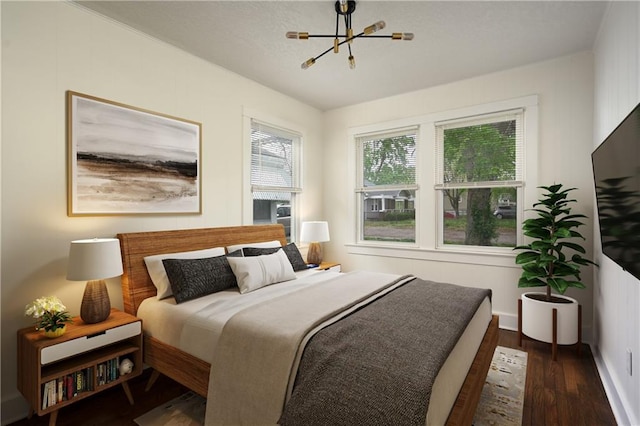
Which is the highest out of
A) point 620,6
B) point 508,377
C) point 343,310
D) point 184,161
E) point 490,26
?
point 490,26

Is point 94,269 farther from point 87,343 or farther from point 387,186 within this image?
point 387,186

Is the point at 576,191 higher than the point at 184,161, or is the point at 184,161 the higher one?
the point at 184,161

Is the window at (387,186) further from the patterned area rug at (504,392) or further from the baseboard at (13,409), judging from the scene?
the baseboard at (13,409)

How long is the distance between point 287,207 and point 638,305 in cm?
347

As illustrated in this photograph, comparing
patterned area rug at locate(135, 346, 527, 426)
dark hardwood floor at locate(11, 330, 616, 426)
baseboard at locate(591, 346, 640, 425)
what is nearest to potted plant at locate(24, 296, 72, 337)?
dark hardwood floor at locate(11, 330, 616, 426)

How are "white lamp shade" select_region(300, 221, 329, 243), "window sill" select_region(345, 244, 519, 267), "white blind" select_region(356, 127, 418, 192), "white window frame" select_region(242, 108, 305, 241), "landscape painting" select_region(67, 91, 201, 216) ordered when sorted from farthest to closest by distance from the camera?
"white blind" select_region(356, 127, 418, 192) < "white lamp shade" select_region(300, 221, 329, 243) < "white window frame" select_region(242, 108, 305, 241) < "window sill" select_region(345, 244, 519, 267) < "landscape painting" select_region(67, 91, 201, 216)

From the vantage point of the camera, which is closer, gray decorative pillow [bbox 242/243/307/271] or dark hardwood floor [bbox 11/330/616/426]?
dark hardwood floor [bbox 11/330/616/426]

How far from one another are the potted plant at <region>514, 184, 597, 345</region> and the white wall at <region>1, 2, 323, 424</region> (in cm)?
335

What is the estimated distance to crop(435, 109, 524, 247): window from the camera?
3.54m

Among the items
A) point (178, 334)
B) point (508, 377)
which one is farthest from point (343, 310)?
point (508, 377)

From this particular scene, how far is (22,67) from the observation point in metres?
2.08

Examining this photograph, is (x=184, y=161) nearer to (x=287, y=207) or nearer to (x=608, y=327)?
(x=287, y=207)

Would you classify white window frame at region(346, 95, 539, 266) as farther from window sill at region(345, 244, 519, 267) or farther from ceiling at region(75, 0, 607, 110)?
ceiling at region(75, 0, 607, 110)

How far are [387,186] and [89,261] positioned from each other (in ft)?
11.2
